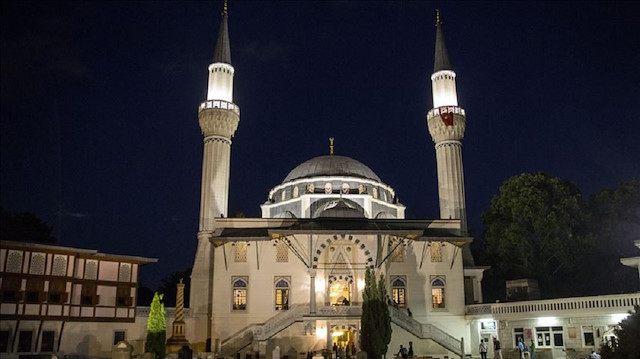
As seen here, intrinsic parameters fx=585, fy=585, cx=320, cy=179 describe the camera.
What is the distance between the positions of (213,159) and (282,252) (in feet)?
26.5

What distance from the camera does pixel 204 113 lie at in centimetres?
3616

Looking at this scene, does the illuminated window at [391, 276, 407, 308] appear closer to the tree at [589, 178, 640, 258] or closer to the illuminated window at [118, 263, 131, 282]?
the illuminated window at [118, 263, 131, 282]

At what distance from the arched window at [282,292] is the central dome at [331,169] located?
11.0 metres

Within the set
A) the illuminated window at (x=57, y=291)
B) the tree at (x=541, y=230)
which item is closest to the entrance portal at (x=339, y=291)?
the tree at (x=541, y=230)

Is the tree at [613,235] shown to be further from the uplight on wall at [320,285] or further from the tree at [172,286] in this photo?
the tree at [172,286]

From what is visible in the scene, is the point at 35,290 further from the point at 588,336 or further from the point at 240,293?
the point at 588,336

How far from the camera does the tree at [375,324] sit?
21766mm

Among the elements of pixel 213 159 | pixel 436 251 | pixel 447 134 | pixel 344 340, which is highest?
pixel 447 134

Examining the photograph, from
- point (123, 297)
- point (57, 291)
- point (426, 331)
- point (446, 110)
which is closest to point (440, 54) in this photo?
point (446, 110)

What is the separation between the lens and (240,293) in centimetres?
3008

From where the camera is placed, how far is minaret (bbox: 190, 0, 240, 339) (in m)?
31.5

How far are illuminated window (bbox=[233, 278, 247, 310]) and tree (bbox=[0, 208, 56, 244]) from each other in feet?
46.3

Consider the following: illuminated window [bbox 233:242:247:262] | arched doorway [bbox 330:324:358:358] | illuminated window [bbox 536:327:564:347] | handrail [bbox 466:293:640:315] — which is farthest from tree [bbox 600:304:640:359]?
illuminated window [bbox 233:242:247:262]

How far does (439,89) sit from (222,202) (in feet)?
53.2
